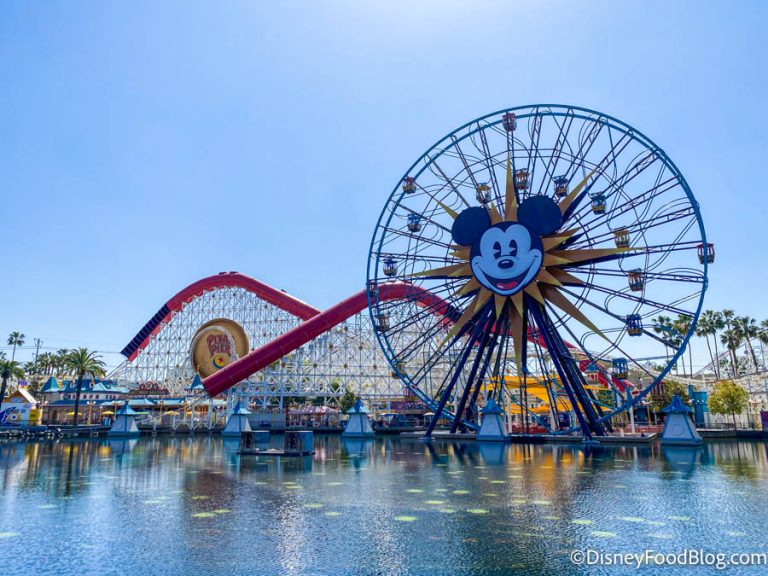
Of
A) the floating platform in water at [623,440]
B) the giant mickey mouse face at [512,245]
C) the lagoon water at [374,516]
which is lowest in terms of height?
the floating platform in water at [623,440]

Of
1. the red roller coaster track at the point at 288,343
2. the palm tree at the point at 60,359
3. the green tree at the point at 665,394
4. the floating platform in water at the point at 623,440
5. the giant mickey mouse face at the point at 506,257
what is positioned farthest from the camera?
the palm tree at the point at 60,359

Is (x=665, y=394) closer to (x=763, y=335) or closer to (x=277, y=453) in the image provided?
(x=763, y=335)

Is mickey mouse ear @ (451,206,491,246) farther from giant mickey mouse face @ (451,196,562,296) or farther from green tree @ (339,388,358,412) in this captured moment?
green tree @ (339,388,358,412)

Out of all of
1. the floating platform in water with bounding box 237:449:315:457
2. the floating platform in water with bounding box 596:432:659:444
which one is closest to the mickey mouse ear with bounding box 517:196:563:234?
the floating platform in water with bounding box 596:432:659:444

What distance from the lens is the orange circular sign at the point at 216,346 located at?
59.4m

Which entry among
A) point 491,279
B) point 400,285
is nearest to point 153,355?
point 400,285

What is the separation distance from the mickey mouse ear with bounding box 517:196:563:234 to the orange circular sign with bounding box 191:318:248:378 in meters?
→ 37.7

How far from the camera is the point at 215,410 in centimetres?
5588

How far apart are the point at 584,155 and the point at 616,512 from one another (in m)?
23.3

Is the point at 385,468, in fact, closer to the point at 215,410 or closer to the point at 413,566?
the point at 413,566

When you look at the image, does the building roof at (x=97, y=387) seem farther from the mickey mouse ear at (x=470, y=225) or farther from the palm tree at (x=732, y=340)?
the palm tree at (x=732, y=340)

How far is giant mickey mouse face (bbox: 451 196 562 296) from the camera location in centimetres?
3055

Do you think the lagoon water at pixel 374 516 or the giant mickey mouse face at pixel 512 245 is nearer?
the lagoon water at pixel 374 516

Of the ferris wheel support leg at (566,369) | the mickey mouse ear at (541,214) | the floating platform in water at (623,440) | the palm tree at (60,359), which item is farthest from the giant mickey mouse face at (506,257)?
the palm tree at (60,359)
